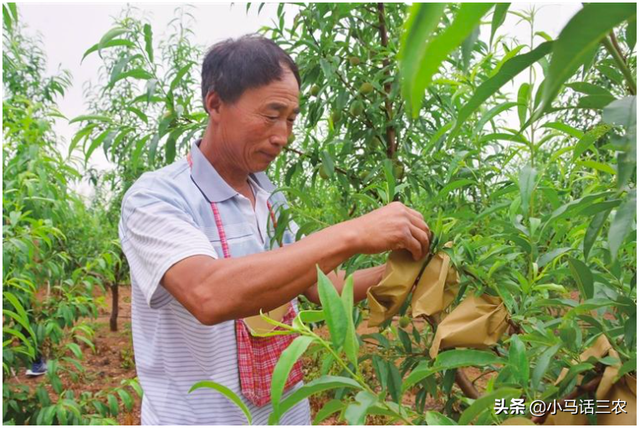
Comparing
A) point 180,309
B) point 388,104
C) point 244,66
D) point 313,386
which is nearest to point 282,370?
point 313,386

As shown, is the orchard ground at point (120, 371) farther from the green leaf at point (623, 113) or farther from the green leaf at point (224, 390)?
the green leaf at point (623, 113)

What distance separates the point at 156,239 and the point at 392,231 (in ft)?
1.48

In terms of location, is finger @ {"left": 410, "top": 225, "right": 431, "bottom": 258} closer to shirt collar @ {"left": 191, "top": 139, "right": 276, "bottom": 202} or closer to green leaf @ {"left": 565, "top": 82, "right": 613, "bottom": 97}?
green leaf @ {"left": 565, "top": 82, "right": 613, "bottom": 97}

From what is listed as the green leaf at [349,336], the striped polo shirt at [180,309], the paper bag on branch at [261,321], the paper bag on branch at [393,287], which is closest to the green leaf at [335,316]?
the green leaf at [349,336]

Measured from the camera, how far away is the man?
3.30 feet

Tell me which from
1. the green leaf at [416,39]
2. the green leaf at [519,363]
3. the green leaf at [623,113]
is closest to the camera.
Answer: the green leaf at [416,39]

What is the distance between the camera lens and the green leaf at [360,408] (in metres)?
0.54

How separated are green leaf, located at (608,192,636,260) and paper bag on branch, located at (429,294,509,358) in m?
0.37

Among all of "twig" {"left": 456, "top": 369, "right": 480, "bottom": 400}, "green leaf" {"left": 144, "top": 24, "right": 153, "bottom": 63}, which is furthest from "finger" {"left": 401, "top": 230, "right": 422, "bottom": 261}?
"green leaf" {"left": 144, "top": 24, "right": 153, "bottom": 63}

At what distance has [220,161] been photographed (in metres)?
1.41

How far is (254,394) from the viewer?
1.30 m

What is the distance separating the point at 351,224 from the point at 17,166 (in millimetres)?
1968

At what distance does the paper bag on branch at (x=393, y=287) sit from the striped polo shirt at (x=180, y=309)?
11.8 inches

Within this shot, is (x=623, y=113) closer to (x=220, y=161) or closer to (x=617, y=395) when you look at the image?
(x=617, y=395)
